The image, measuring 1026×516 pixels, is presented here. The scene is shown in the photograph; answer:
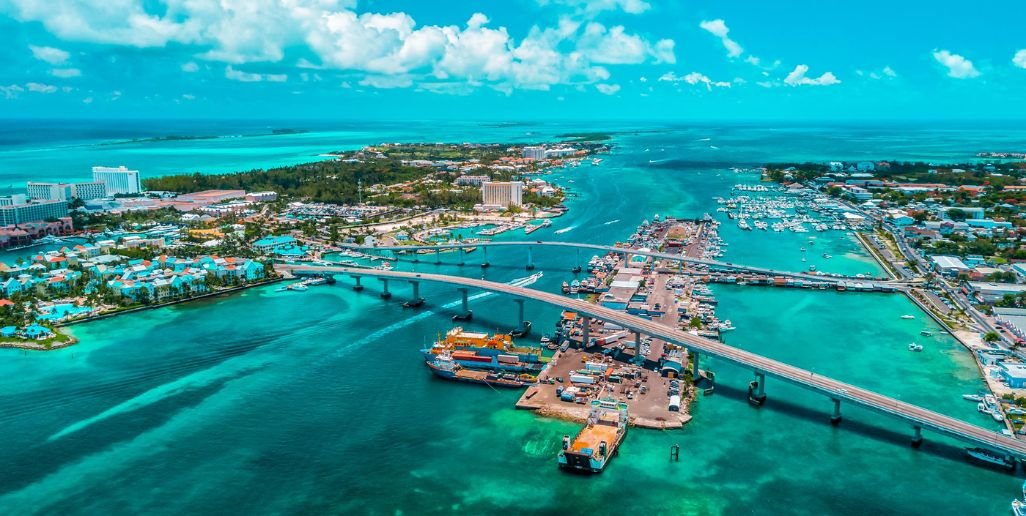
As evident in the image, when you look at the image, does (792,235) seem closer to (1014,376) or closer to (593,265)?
(593,265)

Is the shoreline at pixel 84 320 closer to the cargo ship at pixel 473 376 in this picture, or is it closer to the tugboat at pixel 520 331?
the cargo ship at pixel 473 376

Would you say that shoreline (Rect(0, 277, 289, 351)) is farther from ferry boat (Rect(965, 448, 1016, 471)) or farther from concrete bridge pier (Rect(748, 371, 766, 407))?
ferry boat (Rect(965, 448, 1016, 471))

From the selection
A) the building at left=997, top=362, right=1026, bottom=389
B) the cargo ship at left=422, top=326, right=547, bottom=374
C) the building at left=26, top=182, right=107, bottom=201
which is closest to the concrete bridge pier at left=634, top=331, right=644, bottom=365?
the cargo ship at left=422, top=326, right=547, bottom=374

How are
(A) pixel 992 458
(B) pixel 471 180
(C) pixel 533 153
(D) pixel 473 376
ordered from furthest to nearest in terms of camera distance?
(C) pixel 533 153
(B) pixel 471 180
(D) pixel 473 376
(A) pixel 992 458

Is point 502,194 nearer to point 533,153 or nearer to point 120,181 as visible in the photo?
point 120,181

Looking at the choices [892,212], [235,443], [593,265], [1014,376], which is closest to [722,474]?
[1014,376]

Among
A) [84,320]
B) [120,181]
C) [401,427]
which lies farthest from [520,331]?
[120,181]
